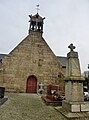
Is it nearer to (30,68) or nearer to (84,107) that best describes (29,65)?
(30,68)

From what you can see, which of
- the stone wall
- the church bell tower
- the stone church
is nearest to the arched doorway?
the stone church

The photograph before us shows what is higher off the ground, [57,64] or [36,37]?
[36,37]

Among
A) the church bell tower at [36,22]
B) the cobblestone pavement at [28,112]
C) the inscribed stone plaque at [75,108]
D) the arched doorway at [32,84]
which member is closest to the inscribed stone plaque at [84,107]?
the inscribed stone plaque at [75,108]

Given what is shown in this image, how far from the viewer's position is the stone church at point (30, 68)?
1812cm

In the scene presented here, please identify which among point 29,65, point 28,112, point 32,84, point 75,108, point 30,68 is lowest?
point 28,112

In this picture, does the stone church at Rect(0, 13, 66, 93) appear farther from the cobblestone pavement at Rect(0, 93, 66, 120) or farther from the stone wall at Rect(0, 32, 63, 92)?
the cobblestone pavement at Rect(0, 93, 66, 120)

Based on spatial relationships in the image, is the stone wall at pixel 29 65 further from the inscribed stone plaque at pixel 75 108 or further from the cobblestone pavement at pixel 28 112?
the inscribed stone plaque at pixel 75 108

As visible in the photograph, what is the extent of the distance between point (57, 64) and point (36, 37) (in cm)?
472

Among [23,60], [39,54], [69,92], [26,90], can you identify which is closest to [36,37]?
[39,54]

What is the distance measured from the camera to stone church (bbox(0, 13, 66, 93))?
18125 millimetres

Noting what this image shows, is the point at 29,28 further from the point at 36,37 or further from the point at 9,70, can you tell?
the point at 9,70

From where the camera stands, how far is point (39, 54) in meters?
19.5

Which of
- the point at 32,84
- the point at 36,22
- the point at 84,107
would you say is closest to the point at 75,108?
the point at 84,107

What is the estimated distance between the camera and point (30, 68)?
1880 centimetres
